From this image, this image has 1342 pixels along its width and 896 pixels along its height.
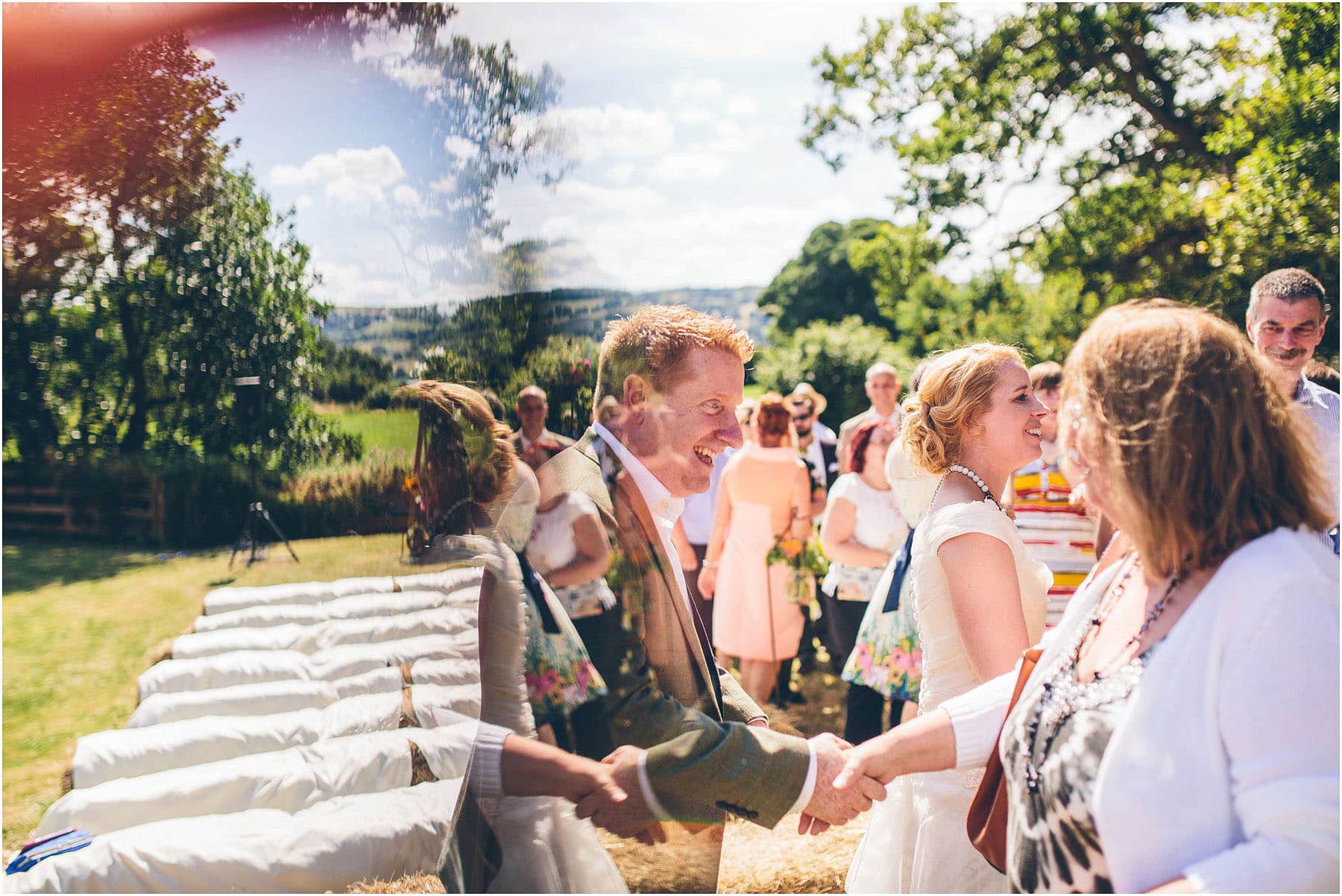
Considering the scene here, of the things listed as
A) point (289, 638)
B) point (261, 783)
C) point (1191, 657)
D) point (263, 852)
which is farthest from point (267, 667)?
point (1191, 657)

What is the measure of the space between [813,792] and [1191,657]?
781 mm

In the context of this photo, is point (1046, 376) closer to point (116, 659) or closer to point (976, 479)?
point (976, 479)

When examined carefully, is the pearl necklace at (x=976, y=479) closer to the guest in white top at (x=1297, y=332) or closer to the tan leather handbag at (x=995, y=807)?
the tan leather handbag at (x=995, y=807)

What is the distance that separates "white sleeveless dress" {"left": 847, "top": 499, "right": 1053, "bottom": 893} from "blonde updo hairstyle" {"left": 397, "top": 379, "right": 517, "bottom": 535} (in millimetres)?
979

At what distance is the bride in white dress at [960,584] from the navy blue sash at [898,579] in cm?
51

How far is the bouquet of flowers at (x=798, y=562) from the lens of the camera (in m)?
4.30

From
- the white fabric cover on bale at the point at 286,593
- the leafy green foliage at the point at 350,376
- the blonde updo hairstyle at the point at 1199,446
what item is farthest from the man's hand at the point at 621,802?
the white fabric cover on bale at the point at 286,593

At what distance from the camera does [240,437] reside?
3.78 m

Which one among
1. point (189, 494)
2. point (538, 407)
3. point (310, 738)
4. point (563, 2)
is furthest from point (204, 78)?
point (189, 494)

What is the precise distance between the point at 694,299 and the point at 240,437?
2913 millimetres

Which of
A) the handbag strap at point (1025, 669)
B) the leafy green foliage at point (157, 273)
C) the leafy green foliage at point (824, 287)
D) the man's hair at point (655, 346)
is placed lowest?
the handbag strap at point (1025, 669)

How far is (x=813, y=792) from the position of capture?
1.49 metres

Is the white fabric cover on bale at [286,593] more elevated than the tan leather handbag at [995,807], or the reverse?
the tan leather handbag at [995,807]

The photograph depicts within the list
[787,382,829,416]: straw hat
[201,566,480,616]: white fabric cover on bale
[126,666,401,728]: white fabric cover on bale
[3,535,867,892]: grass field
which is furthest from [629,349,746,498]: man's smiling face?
[787,382,829,416]: straw hat
